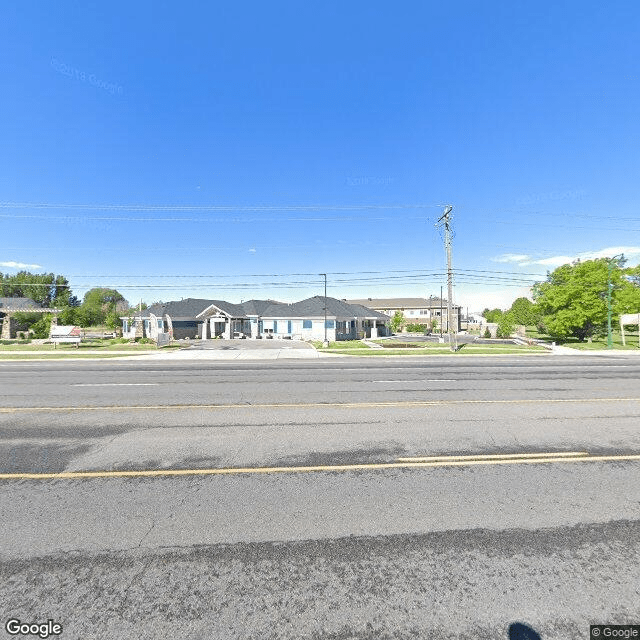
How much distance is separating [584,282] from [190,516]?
42.9m

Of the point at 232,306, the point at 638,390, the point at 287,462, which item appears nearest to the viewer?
the point at 287,462

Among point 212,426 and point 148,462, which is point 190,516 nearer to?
point 148,462

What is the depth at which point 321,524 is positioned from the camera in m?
3.94

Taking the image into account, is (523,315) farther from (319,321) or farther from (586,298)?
(319,321)

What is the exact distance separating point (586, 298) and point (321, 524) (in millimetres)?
41147

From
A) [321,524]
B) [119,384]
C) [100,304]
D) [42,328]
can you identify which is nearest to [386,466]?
[321,524]

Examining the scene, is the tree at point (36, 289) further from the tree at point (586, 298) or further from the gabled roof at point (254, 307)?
the tree at point (586, 298)

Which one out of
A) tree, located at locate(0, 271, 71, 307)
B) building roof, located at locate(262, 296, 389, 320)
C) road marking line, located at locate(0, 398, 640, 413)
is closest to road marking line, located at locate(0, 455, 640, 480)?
road marking line, located at locate(0, 398, 640, 413)

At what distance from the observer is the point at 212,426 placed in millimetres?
7688

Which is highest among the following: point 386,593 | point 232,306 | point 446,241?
point 446,241

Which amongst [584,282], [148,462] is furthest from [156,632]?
[584,282]

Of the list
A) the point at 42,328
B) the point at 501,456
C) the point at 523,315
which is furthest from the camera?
the point at 523,315

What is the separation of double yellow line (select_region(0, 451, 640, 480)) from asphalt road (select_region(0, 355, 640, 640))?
46mm

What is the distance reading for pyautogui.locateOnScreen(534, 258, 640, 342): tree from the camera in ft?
112
